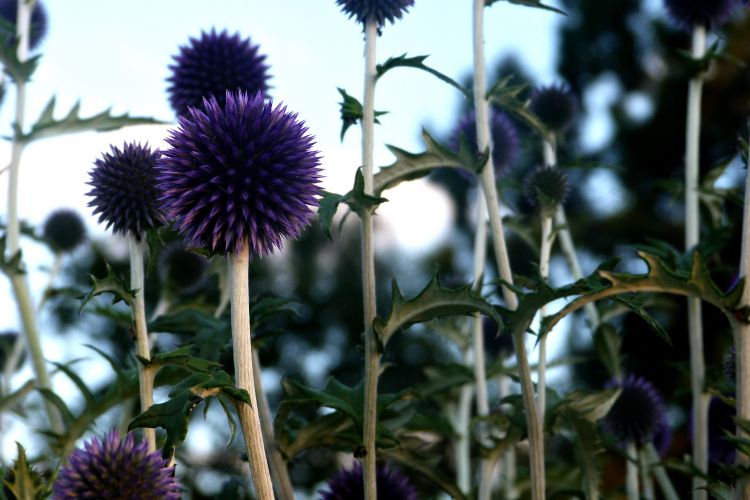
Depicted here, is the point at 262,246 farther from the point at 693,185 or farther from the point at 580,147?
the point at 580,147

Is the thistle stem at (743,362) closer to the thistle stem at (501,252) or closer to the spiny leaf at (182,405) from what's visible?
the thistle stem at (501,252)

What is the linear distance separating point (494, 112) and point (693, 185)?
1.33m

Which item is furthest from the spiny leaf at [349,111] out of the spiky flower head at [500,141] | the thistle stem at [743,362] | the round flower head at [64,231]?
the round flower head at [64,231]

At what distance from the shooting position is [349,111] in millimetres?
2867

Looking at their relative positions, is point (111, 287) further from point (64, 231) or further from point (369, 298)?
point (64, 231)

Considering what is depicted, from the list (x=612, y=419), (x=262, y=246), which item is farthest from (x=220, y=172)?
(x=612, y=419)

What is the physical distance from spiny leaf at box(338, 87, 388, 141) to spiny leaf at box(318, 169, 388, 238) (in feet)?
1.16

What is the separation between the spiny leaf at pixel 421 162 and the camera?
297 cm

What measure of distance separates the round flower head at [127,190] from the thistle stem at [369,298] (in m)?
0.65

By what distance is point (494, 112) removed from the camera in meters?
4.88

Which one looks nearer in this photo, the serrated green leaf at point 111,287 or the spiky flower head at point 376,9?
the serrated green leaf at point 111,287

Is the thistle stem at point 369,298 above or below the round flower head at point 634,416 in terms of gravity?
above

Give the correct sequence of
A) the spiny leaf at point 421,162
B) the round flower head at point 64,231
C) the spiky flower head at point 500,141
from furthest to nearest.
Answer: the round flower head at point 64,231 < the spiky flower head at point 500,141 < the spiny leaf at point 421,162

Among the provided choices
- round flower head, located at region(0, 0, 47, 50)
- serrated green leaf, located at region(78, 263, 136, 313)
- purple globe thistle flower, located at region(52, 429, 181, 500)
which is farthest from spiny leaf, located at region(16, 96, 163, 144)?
purple globe thistle flower, located at region(52, 429, 181, 500)
